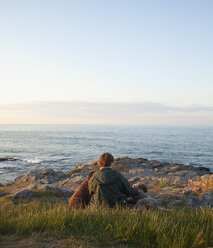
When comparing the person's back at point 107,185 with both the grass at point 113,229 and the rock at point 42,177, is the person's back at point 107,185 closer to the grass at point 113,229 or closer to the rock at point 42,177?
the grass at point 113,229

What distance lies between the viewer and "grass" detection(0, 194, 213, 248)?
356 cm

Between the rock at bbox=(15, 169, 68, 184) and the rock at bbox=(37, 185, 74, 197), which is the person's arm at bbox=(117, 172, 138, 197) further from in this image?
the rock at bbox=(15, 169, 68, 184)

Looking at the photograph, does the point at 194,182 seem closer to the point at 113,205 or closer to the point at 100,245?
the point at 113,205

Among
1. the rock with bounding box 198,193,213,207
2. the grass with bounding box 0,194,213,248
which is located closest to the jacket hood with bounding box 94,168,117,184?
the grass with bounding box 0,194,213,248

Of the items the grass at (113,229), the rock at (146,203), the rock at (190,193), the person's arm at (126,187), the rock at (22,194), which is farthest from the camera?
the rock at (190,193)

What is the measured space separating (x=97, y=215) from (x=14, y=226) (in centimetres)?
172

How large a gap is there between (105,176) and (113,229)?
1803 mm

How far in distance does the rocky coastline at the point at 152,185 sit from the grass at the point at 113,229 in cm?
276

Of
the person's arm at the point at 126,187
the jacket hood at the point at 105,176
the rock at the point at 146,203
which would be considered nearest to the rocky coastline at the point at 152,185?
the rock at the point at 146,203

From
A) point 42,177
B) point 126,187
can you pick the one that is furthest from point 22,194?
point 42,177

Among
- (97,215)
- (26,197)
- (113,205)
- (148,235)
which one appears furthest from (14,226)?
(26,197)

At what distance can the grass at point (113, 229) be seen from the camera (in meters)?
3.56

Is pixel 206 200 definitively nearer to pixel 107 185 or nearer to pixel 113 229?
pixel 107 185

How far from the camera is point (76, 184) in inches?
659
